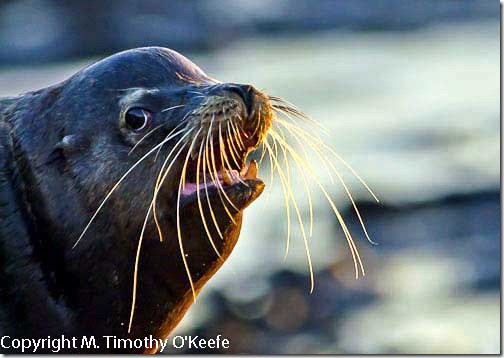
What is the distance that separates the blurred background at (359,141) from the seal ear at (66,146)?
400cm

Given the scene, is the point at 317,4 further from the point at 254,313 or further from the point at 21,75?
the point at 254,313

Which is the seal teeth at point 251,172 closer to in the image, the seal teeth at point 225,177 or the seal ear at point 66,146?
the seal teeth at point 225,177

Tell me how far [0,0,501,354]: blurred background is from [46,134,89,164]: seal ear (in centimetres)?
400

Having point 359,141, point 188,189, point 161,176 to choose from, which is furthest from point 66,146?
point 359,141

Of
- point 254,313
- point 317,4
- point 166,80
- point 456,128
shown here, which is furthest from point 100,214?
point 317,4

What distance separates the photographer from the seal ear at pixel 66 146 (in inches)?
228

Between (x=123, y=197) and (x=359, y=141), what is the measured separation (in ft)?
27.8

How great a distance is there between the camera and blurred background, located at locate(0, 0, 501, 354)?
10.5 metres

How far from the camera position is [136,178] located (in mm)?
5707

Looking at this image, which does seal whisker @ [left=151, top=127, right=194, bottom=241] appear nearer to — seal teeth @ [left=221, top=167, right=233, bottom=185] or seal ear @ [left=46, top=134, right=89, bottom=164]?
seal teeth @ [left=221, top=167, right=233, bottom=185]

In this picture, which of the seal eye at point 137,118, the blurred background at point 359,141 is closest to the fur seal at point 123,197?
the seal eye at point 137,118

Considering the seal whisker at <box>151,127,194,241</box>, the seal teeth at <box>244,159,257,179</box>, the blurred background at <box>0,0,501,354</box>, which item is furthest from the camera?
the blurred background at <box>0,0,501,354</box>

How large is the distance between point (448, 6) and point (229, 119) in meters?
14.6

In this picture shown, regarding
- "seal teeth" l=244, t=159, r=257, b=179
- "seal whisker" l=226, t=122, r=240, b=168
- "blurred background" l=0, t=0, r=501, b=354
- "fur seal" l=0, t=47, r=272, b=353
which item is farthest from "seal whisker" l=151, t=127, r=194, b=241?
"blurred background" l=0, t=0, r=501, b=354
